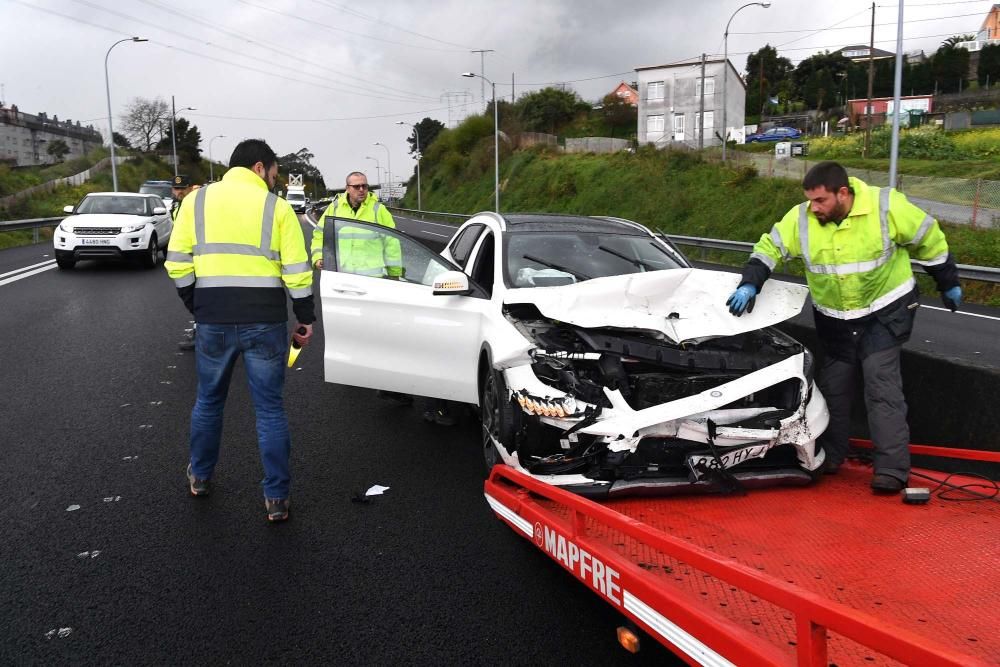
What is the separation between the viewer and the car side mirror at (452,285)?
5422mm

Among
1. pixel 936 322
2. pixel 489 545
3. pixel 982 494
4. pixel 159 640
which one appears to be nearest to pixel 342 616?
pixel 159 640

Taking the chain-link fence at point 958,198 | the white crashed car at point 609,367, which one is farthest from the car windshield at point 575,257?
the chain-link fence at point 958,198

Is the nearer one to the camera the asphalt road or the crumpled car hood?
the asphalt road

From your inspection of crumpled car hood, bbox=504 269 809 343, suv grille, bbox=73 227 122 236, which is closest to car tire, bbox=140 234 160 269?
suv grille, bbox=73 227 122 236

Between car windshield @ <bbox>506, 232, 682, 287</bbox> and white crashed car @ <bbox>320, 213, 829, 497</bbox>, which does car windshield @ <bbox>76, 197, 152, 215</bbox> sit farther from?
car windshield @ <bbox>506, 232, 682, 287</bbox>

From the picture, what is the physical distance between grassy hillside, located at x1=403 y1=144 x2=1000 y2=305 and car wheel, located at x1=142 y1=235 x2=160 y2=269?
14.9 metres

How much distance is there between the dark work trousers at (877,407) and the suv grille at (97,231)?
51.8ft

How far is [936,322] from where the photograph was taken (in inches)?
465

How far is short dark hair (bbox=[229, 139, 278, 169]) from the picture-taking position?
15.2ft

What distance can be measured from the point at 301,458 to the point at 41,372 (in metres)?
3.93

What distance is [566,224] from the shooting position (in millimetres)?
6391

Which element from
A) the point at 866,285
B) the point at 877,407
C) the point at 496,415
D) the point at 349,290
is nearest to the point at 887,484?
the point at 877,407

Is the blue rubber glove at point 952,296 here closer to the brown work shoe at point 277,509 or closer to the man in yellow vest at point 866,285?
the man in yellow vest at point 866,285

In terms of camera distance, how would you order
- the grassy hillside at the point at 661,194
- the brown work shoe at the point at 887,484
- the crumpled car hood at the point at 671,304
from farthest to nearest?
the grassy hillside at the point at 661,194 → the crumpled car hood at the point at 671,304 → the brown work shoe at the point at 887,484
